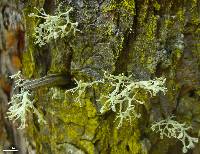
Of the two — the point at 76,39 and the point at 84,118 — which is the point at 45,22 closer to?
the point at 76,39

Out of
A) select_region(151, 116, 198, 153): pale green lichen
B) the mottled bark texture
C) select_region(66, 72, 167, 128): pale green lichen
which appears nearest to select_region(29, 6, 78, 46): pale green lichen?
the mottled bark texture

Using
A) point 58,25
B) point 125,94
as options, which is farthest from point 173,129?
point 58,25

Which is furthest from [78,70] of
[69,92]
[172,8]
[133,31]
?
[172,8]

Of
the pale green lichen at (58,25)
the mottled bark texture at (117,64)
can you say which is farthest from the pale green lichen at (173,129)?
the pale green lichen at (58,25)

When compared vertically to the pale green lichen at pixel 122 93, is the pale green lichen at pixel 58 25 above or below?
above

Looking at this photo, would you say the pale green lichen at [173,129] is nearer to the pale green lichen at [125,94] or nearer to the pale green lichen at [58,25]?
the pale green lichen at [125,94]
